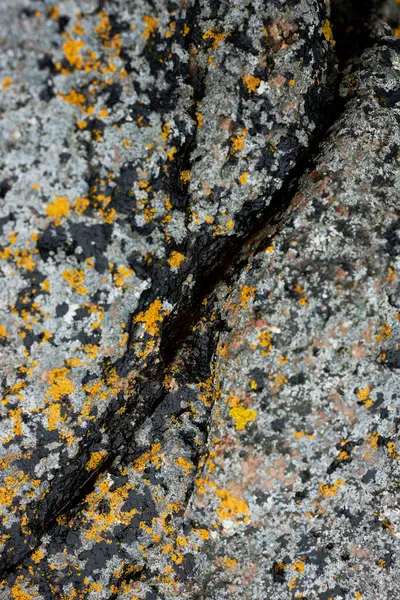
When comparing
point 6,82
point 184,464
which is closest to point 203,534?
point 184,464

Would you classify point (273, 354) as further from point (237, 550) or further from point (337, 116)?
point (337, 116)

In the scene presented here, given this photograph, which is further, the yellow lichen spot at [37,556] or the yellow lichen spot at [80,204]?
the yellow lichen spot at [37,556]

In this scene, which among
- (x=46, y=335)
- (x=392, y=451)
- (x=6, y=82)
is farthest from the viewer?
(x=392, y=451)

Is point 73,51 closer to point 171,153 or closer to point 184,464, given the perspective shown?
point 171,153

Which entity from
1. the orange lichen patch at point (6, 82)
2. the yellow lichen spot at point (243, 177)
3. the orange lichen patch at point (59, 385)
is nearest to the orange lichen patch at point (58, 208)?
the orange lichen patch at point (6, 82)

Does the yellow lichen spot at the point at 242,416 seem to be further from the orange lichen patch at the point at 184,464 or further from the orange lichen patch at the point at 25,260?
the orange lichen patch at the point at 25,260

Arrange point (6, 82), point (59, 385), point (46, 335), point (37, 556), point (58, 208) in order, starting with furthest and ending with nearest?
point (37, 556) → point (59, 385) → point (46, 335) → point (58, 208) → point (6, 82)

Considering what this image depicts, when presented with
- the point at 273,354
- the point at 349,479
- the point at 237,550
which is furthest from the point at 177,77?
the point at 237,550
